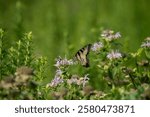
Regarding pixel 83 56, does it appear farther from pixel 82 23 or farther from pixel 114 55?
pixel 82 23

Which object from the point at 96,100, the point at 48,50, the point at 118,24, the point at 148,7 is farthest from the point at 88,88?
the point at 148,7

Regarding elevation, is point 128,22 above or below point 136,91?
above

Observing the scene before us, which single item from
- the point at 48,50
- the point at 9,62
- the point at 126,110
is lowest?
the point at 126,110

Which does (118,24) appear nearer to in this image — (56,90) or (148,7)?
(148,7)

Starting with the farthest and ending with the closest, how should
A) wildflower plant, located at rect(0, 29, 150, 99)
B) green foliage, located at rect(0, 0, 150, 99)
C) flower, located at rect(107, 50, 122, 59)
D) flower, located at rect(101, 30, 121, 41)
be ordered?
flower, located at rect(101, 30, 121, 41), flower, located at rect(107, 50, 122, 59), green foliage, located at rect(0, 0, 150, 99), wildflower plant, located at rect(0, 29, 150, 99)

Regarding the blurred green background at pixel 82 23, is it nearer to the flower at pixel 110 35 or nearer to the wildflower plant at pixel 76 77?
the wildflower plant at pixel 76 77

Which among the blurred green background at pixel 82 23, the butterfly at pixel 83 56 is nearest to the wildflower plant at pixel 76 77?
the butterfly at pixel 83 56

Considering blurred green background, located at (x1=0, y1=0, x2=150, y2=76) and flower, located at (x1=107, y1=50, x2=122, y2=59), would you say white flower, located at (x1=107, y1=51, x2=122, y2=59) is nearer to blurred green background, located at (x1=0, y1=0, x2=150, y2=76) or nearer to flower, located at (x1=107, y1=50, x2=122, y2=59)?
flower, located at (x1=107, y1=50, x2=122, y2=59)

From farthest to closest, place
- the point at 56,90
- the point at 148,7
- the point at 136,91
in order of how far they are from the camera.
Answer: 1. the point at 148,7
2. the point at 56,90
3. the point at 136,91

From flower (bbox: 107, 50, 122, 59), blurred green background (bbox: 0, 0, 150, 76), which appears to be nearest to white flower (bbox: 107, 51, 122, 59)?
flower (bbox: 107, 50, 122, 59)

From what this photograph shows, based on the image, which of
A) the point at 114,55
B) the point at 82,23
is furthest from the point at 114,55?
the point at 82,23

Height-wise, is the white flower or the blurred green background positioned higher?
the blurred green background
